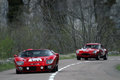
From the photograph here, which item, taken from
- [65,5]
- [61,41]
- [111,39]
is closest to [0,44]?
[65,5]

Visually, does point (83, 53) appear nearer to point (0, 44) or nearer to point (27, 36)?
point (0, 44)

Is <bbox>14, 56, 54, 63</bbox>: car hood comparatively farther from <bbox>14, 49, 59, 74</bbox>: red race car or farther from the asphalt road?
the asphalt road

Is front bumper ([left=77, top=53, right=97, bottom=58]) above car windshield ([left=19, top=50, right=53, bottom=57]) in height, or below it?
below

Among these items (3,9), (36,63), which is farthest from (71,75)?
(3,9)

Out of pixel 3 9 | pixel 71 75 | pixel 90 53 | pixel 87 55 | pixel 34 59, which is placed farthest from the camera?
pixel 3 9

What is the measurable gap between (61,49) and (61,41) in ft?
4.90

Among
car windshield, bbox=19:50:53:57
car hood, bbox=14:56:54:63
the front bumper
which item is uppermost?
car windshield, bbox=19:50:53:57

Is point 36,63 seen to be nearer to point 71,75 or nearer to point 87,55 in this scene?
point 71,75

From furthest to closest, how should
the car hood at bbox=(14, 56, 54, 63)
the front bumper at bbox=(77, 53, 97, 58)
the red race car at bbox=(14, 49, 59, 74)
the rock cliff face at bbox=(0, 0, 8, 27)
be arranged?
the rock cliff face at bbox=(0, 0, 8, 27), the front bumper at bbox=(77, 53, 97, 58), the car hood at bbox=(14, 56, 54, 63), the red race car at bbox=(14, 49, 59, 74)

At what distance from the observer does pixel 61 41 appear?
176ft

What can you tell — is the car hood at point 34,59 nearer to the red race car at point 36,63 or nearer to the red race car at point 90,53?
the red race car at point 36,63

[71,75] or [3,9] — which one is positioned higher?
[3,9]

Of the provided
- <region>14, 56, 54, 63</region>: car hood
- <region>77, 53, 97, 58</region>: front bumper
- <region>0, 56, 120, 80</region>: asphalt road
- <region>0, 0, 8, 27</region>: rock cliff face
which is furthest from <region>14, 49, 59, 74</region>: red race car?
<region>0, 0, 8, 27</region>: rock cliff face

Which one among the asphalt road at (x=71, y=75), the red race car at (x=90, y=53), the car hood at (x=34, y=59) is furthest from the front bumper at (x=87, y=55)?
the car hood at (x=34, y=59)
